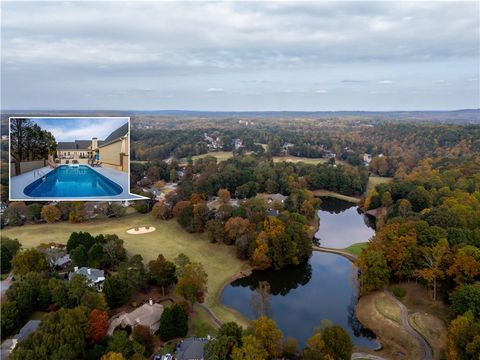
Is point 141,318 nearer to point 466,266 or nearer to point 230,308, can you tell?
point 230,308

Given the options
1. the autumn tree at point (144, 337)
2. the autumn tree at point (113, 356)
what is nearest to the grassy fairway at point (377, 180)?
the autumn tree at point (144, 337)

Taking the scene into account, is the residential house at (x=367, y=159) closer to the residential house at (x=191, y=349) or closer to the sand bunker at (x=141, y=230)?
the sand bunker at (x=141, y=230)

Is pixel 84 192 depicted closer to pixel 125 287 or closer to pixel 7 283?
pixel 125 287

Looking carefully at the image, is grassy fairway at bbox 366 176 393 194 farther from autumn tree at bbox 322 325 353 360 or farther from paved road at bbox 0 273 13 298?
paved road at bbox 0 273 13 298

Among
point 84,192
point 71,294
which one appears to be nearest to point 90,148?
point 84,192

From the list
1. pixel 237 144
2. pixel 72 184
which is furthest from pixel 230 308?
pixel 237 144
